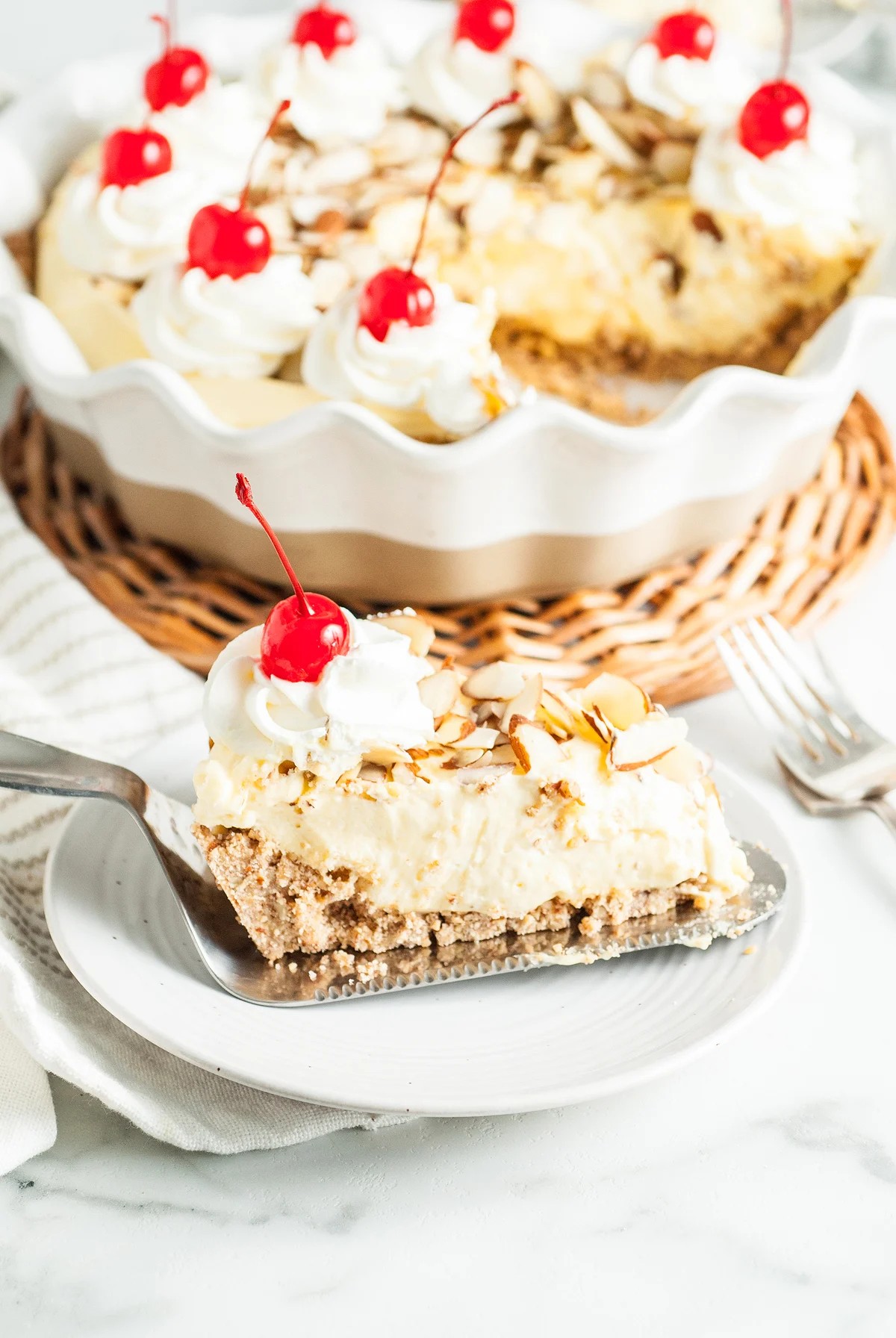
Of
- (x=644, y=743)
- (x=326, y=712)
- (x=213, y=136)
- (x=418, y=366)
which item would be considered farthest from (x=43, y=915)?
(x=213, y=136)

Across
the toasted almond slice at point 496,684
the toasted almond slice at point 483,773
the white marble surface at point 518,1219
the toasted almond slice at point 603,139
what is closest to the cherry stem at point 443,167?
the toasted almond slice at point 603,139

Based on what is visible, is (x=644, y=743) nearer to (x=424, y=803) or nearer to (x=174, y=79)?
(x=424, y=803)

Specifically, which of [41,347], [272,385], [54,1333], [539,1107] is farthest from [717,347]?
[54,1333]

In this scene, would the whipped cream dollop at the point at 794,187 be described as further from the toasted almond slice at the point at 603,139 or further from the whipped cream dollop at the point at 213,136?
the whipped cream dollop at the point at 213,136

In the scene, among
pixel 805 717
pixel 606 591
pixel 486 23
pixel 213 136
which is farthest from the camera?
pixel 486 23

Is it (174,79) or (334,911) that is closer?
(334,911)

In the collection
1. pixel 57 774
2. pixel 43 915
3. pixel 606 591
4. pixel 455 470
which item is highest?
pixel 455 470

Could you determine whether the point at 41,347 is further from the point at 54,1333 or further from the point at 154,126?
the point at 54,1333
